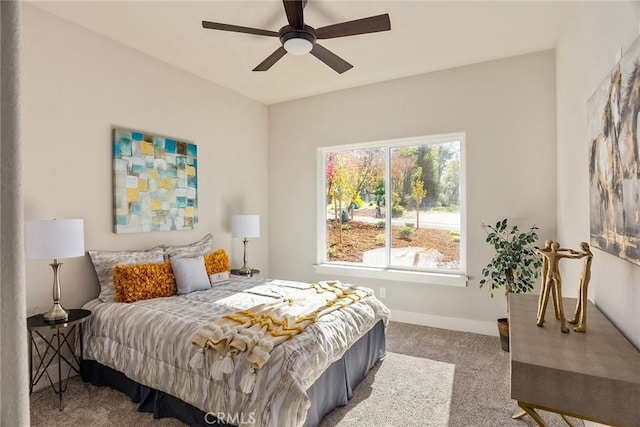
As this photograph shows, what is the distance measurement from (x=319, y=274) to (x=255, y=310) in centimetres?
230

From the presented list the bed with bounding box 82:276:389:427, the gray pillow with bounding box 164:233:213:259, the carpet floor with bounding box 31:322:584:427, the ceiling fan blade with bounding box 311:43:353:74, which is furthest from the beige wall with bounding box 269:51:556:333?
the ceiling fan blade with bounding box 311:43:353:74

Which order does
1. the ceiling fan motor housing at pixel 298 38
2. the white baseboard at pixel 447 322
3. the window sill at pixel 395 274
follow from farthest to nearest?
1. the window sill at pixel 395 274
2. the white baseboard at pixel 447 322
3. the ceiling fan motor housing at pixel 298 38

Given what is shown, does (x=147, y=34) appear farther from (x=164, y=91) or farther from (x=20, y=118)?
(x=20, y=118)

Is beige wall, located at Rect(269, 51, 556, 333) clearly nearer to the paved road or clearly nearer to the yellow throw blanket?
the paved road

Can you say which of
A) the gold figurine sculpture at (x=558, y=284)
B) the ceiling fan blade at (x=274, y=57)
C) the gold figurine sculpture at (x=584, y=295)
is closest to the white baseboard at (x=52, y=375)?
the ceiling fan blade at (x=274, y=57)

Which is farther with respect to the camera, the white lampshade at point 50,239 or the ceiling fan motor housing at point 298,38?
the ceiling fan motor housing at point 298,38

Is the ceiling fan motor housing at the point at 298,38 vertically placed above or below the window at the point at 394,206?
above

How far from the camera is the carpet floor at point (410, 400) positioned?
2.27m

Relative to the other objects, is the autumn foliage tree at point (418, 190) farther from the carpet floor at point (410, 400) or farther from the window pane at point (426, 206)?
the carpet floor at point (410, 400)

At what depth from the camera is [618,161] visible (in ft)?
4.97

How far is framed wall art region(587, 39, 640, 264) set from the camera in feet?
4.44

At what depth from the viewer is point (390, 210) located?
4.48 m

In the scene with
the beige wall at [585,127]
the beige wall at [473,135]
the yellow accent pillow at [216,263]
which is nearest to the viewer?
the beige wall at [585,127]

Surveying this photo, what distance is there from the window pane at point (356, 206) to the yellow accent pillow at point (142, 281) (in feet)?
7.50
